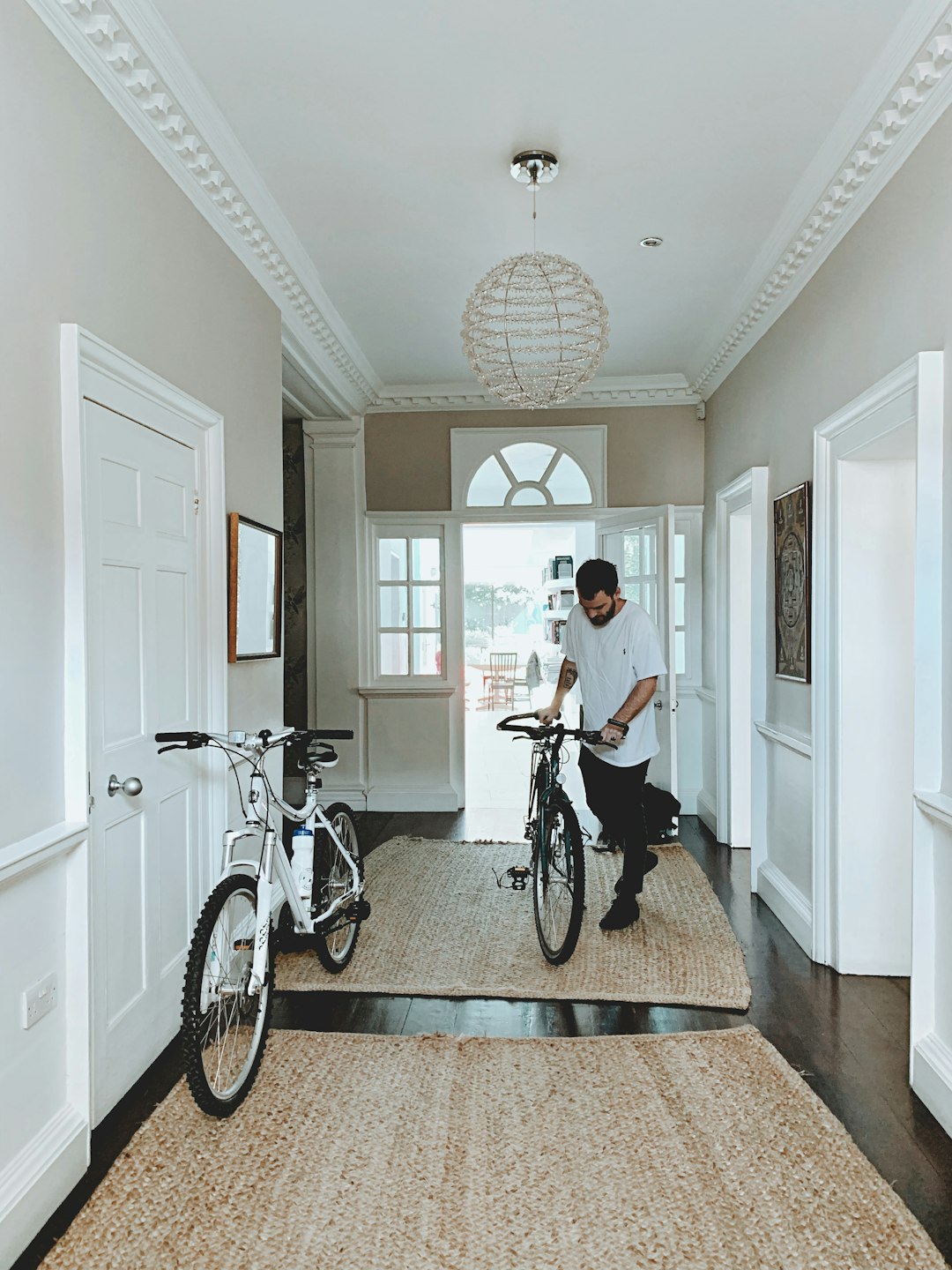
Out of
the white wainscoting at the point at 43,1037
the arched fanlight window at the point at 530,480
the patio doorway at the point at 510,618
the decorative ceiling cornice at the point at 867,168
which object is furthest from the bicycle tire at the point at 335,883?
the patio doorway at the point at 510,618

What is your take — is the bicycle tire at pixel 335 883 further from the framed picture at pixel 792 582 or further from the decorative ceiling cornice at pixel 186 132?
the decorative ceiling cornice at pixel 186 132

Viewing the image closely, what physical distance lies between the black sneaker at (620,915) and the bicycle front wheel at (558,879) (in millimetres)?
304

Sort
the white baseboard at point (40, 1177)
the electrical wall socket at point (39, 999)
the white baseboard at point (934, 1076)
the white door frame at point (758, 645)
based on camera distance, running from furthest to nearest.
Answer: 1. the white door frame at point (758, 645)
2. the white baseboard at point (934, 1076)
3. the electrical wall socket at point (39, 999)
4. the white baseboard at point (40, 1177)

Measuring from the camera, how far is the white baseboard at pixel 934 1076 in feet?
Answer: 7.50

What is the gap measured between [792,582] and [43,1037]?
320cm

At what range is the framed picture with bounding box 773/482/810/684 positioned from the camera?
366 centimetres

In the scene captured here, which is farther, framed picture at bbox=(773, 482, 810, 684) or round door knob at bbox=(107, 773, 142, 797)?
framed picture at bbox=(773, 482, 810, 684)

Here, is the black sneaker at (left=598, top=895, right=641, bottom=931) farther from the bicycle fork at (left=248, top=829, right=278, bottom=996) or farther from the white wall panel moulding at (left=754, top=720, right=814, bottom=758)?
the bicycle fork at (left=248, top=829, right=278, bottom=996)

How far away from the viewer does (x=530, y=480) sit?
6.18 meters

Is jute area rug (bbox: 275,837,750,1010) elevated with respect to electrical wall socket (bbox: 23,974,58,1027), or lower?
lower

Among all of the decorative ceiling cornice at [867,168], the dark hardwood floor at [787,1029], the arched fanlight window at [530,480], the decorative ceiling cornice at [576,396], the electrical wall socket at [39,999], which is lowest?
the dark hardwood floor at [787,1029]

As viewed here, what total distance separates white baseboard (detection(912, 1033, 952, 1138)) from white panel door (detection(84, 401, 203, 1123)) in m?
2.20

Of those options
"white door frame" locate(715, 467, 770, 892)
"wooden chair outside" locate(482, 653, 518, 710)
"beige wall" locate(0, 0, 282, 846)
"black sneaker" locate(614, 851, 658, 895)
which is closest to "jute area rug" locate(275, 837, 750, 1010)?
"black sneaker" locate(614, 851, 658, 895)

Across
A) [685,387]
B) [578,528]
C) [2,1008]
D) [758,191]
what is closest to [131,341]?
[2,1008]
